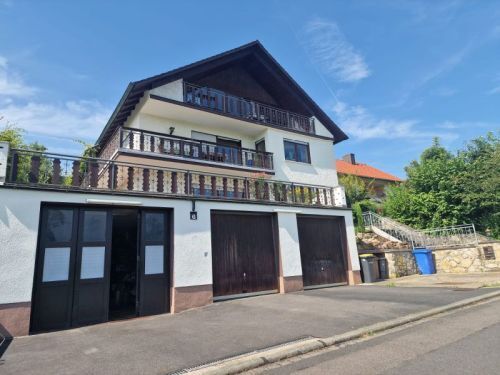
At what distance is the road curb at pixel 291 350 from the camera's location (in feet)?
14.9

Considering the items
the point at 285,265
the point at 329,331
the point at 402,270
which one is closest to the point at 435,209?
the point at 402,270

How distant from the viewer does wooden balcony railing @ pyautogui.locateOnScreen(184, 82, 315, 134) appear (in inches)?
602

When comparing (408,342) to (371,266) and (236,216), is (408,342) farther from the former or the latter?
(371,266)

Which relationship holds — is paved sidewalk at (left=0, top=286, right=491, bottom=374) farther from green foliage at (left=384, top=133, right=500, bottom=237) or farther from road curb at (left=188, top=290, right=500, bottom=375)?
green foliage at (left=384, top=133, right=500, bottom=237)

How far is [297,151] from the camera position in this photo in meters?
18.7

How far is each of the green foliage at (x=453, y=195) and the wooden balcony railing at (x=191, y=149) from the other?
12.6 m

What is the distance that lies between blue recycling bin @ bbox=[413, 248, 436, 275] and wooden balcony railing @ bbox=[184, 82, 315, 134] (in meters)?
9.19

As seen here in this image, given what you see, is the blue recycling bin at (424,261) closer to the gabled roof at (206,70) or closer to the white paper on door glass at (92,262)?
the gabled roof at (206,70)

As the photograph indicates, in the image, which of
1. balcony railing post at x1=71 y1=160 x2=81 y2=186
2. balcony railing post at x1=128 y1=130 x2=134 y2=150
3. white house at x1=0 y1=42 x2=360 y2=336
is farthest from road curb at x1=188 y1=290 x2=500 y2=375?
balcony railing post at x1=128 y1=130 x2=134 y2=150

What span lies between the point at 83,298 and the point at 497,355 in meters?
8.60

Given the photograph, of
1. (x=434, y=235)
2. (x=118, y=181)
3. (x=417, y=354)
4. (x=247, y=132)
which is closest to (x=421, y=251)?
(x=434, y=235)

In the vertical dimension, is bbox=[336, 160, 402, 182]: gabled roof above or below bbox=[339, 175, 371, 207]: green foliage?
above

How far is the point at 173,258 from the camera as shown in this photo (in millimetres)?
9586

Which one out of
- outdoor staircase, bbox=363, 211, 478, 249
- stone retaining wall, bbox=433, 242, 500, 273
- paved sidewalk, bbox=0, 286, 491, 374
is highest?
outdoor staircase, bbox=363, 211, 478, 249
